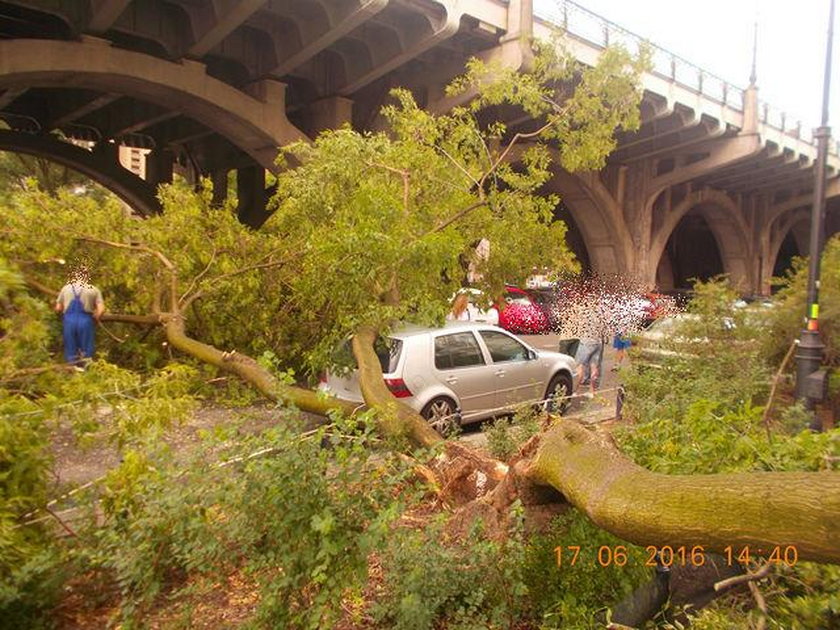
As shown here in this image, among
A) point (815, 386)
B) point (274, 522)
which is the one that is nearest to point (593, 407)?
point (815, 386)

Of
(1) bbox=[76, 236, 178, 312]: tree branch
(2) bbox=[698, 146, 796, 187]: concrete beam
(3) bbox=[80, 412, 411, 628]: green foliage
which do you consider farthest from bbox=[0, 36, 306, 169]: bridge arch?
(2) bbox=[698, 146, 796, 187]: concrete beam

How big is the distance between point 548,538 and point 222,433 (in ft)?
5.84

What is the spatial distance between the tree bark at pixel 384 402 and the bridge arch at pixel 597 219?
23059mm

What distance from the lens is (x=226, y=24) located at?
534 inches

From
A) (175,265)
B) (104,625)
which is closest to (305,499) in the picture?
(104,625)

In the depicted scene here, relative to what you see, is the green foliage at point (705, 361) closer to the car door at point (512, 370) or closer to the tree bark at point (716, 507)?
the car door at point (512, 370)

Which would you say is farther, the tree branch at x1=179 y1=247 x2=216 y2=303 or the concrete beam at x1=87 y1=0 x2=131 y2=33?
the concrete beam at x1=87 y1=0 x2=131 y2=33

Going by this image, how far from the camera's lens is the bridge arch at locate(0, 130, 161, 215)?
79.0 feet

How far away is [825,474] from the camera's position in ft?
6.66

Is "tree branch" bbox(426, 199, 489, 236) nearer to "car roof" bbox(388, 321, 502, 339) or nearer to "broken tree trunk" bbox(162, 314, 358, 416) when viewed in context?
"car roof" bbox(388, 321, 502, 339)

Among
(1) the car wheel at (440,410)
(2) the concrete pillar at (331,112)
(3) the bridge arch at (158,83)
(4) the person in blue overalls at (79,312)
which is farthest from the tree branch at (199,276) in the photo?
(2) the concrete pillar at (331,112)

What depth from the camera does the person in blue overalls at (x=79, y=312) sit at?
23.8 feet

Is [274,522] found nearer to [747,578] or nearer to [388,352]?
[747,578]

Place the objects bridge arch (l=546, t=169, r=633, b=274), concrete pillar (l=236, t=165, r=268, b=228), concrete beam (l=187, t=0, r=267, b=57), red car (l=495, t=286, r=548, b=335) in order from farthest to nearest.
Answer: bridge arch (l=546, t=169, r=633, b=274) → concrete pillar (l=236, t=165, r=268, b=228) → red car (l=495, t=286, r=548, b=335) → concrete beam (l=187, t=0, r=267, b=57)
